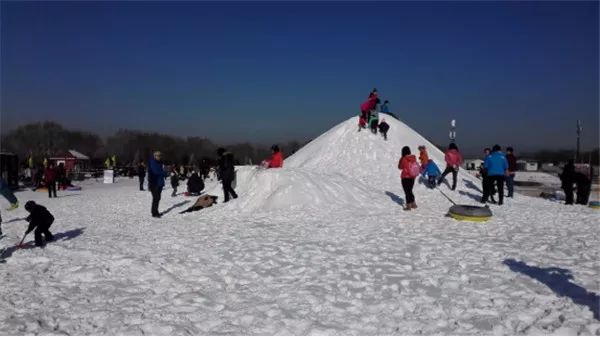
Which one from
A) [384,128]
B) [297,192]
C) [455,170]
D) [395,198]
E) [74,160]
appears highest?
[384,128]

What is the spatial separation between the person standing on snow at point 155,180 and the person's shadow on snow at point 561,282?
31.1ft

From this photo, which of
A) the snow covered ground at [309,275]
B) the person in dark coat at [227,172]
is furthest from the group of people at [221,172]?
the snow covered ground at [309,275]

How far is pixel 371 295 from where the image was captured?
5.14 metres

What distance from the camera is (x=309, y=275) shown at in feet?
19.4

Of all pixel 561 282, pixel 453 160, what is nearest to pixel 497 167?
pixel 453 160

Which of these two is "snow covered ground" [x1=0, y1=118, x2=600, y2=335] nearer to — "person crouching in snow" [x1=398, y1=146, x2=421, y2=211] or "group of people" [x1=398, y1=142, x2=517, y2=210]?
"person crouching in snow" [x1=398, y1=146, x2=421, y2=211]

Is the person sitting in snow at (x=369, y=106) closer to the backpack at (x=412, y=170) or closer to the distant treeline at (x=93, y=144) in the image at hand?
the backpack at (x=412, y=170)

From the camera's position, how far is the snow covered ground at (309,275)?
4.34 m

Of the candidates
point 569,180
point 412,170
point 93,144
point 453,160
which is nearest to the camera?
point 412,170

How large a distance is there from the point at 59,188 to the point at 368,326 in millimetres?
26866

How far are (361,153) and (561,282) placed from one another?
17.1 m

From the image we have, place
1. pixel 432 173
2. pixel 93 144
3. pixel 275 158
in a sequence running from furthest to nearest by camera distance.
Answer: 1. pixel 93 144
2. pixel 432 173
3. pixel 275 158

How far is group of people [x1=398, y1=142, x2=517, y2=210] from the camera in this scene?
11852 millimetres

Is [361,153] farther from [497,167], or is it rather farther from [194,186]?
[497,167]
